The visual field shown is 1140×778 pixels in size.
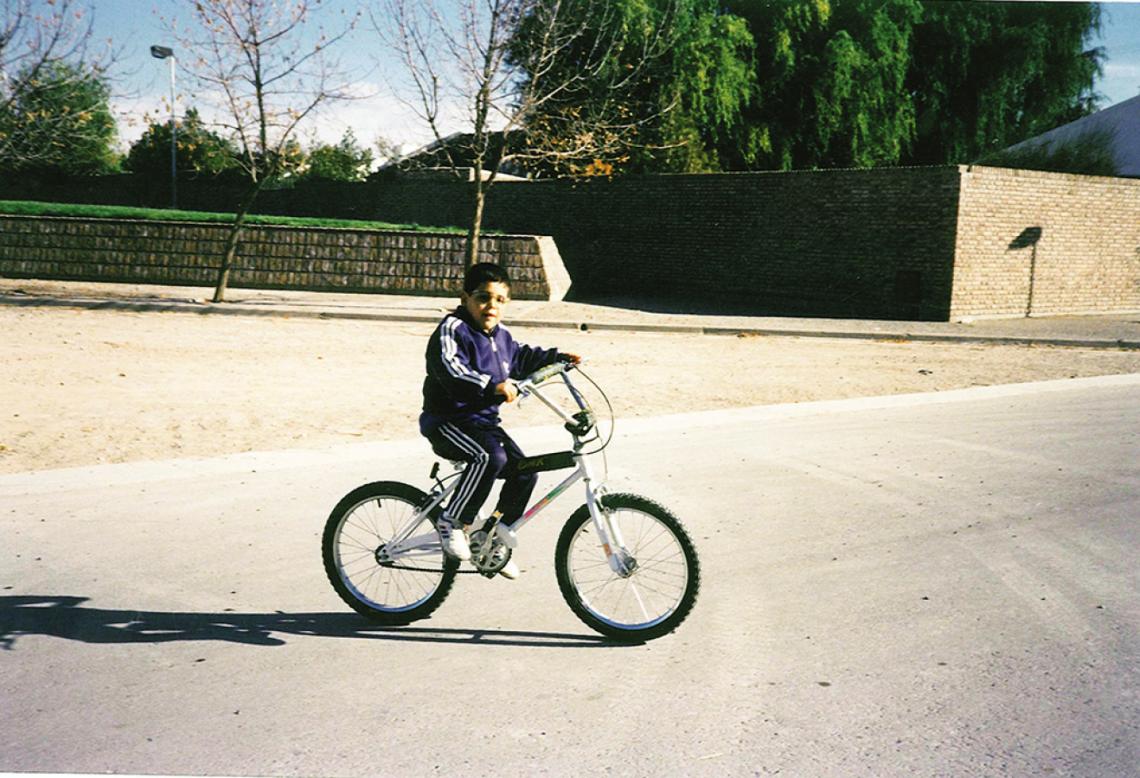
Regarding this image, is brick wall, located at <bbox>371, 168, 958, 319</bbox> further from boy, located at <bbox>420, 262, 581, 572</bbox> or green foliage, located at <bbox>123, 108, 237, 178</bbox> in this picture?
boy, located at <bbox>420, 262, 581, 572</bbox>

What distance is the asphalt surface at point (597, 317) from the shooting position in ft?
59.0

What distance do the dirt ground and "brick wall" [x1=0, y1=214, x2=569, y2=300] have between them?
5552 millimetres

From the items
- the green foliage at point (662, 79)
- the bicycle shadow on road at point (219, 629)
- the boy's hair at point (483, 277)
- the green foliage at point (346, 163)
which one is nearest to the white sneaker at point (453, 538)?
the bicycle shadow on road at point (219, 629)

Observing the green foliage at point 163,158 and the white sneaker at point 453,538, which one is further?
the green foliage at point 163,158

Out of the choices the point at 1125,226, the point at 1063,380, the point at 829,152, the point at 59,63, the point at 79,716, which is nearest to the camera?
the point at 79,716

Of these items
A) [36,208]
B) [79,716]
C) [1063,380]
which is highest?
[36,208]

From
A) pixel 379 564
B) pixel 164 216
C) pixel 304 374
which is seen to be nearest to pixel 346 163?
pixel 164 216

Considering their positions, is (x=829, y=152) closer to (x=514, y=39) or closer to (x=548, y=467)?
(x=514, y=39)

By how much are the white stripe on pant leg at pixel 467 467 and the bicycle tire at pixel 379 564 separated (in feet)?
0.48

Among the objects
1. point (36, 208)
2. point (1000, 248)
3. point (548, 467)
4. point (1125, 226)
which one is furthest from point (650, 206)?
point (548, 467)

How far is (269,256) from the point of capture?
23.9m

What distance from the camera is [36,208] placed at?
26.1 m

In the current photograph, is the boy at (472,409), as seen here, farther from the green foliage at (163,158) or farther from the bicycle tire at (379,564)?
the green foliage at (163,158)

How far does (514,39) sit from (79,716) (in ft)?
61.5
